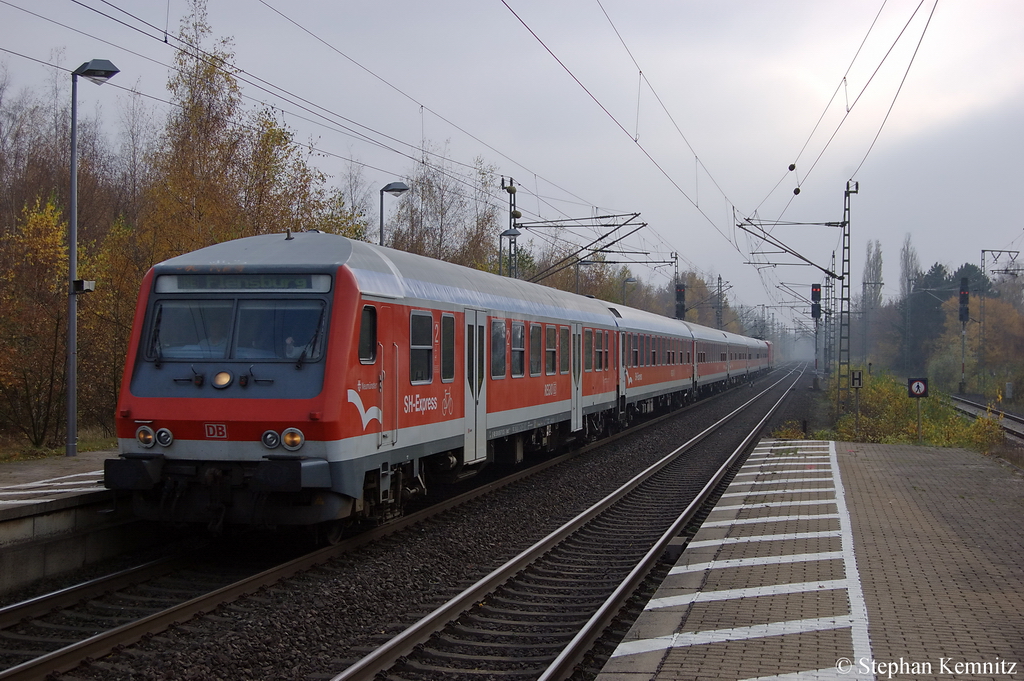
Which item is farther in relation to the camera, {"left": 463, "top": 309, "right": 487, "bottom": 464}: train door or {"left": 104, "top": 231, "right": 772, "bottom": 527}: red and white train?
{"left": 463, "top": 309, "right": 487, "bottom": 464}: train door

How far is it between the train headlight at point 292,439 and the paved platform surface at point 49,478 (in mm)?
2523

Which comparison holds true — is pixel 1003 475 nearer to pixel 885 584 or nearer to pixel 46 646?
pixel 885 584

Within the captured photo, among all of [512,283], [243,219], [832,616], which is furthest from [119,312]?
[832,616]

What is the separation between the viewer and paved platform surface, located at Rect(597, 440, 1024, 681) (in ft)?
18.3

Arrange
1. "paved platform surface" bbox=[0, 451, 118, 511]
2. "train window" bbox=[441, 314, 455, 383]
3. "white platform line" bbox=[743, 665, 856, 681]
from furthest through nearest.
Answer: "train window" bbox=[441, 314, 455, 383] < "paved platform surface" bbox=[0, 451, 118, 511] < "white platform line" bbox=[743, 665, 856, 681]

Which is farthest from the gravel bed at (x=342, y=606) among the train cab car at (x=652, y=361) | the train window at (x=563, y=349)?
the train cab car at (x=652, y=361)

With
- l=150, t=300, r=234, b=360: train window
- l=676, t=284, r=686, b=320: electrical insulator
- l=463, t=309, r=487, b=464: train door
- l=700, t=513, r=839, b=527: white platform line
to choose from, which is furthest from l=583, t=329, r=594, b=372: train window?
l=676, t=284, r=686, b=320: electrical insulator

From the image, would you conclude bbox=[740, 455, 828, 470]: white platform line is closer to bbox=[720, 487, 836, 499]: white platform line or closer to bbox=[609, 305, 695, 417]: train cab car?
bbox=[720, 487, 836, 499]: white platform line

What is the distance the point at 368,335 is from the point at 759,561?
14.5 feet

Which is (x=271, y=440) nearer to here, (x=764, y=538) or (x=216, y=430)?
(x=216, y=430)

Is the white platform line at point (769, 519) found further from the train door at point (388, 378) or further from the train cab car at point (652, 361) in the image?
the train cab car at point (652, 361)

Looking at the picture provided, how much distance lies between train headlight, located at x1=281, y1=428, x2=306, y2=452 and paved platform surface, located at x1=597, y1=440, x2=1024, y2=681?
3438 millimetres

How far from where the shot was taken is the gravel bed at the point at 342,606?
19.2 feet

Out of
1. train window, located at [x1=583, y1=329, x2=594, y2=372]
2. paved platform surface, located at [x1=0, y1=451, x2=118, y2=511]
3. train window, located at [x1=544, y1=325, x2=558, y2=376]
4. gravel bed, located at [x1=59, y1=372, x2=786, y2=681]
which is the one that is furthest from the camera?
train window, located at [x1=583, y1=329, x2=594, y2=372]
